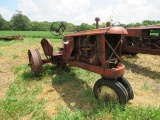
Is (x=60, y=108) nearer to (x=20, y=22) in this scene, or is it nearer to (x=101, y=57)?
(x=101, y=57)

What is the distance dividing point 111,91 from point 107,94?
12cm

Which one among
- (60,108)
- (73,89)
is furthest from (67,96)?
(60,108)

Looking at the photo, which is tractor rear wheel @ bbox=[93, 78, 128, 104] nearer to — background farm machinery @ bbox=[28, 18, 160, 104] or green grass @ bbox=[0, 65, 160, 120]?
background farm machinery @ bbox=[28, 18, 160, 104]

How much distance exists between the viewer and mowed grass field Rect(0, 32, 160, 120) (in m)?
3.58

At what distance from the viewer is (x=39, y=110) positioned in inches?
153

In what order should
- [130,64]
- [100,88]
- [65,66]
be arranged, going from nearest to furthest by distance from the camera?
[100,88]
[65,66]
[130,64]

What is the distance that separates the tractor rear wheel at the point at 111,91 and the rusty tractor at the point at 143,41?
379cm

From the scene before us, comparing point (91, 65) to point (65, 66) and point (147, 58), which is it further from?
point (147, 58)

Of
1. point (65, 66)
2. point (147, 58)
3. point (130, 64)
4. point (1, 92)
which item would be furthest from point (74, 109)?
point (147, 58)

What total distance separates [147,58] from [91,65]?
17.6 feet

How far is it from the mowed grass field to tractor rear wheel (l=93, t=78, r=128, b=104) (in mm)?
141

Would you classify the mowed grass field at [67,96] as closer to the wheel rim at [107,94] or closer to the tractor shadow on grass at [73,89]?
the tractor shadow on grass at [73,89]

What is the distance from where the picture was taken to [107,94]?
12.9 feet

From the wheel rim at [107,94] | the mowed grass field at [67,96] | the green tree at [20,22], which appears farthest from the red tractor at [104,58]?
the green tree at [20,22]
